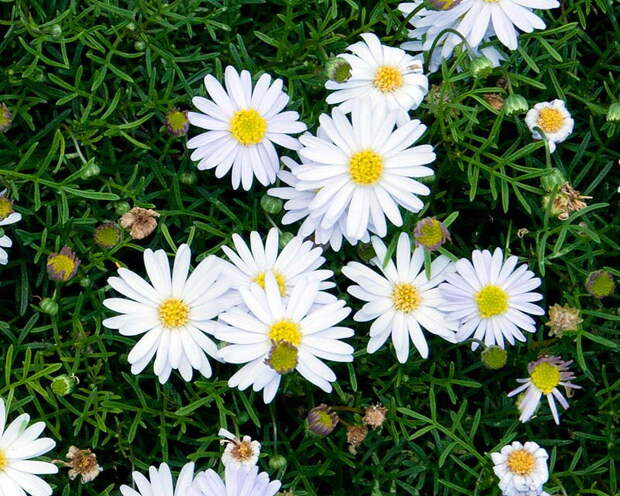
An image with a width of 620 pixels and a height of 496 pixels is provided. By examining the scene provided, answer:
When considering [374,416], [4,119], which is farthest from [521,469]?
[4,119]

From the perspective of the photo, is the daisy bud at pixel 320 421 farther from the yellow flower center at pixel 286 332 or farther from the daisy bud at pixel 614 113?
the daisy bud at pixel 614 113

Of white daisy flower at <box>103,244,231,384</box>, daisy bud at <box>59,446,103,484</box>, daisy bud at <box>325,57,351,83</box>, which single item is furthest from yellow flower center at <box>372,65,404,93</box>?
daisy bud at <box>59,446,103,484</box>

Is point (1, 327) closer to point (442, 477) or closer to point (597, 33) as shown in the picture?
point (442, 477)

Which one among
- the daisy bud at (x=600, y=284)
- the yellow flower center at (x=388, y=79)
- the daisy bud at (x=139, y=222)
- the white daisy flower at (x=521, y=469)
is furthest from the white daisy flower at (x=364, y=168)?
the white daisy flower at (x=521, y=469)

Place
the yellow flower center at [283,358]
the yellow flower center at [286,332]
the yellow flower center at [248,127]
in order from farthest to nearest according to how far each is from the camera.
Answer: the yellow flower center at [248,127] → the yellow flower center at [286,332] → the yellow flower center at [283,358]

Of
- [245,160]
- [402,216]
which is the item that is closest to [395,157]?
[402,216]

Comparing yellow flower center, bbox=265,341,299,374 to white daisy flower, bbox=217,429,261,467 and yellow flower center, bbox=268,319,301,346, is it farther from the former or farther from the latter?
white daisy flower, bbox=217,429,261,467
